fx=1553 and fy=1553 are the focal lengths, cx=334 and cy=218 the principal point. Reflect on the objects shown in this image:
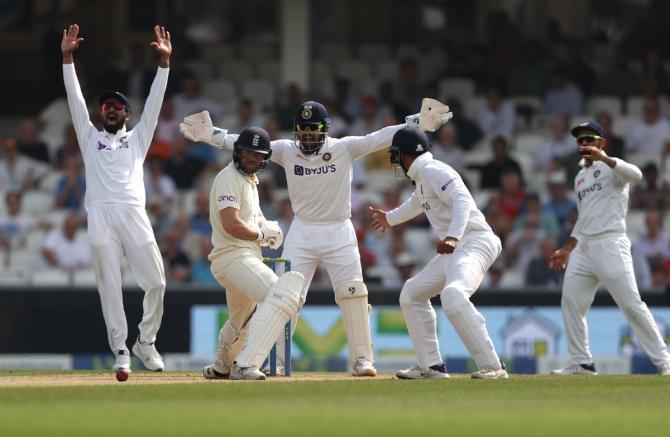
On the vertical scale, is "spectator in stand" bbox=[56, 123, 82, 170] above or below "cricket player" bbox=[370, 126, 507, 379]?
above

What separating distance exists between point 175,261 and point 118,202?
18.4ft

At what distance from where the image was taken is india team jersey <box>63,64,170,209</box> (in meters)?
9.94

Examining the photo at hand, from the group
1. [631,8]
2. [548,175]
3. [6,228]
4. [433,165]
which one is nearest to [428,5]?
[631,8]

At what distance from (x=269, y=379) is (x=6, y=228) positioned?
7066 mm

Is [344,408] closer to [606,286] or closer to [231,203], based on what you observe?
[231,203]

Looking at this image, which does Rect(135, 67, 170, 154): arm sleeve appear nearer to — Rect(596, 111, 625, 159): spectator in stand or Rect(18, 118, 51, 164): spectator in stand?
Rect(18, 118, 51, 164): spectator in stand

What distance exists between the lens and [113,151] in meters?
10.0

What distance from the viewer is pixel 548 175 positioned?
665 inches

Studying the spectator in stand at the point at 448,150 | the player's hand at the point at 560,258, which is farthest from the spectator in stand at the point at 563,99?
the player's hand at the point at 560,258

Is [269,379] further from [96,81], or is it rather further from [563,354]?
[96,81]

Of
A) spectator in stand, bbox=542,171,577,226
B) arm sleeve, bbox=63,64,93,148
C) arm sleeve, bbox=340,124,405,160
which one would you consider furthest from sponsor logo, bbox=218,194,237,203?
spectator in stand, bbox=542,171,577,226

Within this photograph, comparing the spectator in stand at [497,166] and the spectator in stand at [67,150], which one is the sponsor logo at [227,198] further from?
the spectator in stand at [67,150]

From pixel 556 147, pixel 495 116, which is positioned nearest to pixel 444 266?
pixel 556 147

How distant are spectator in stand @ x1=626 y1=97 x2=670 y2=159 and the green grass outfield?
25.0ft
